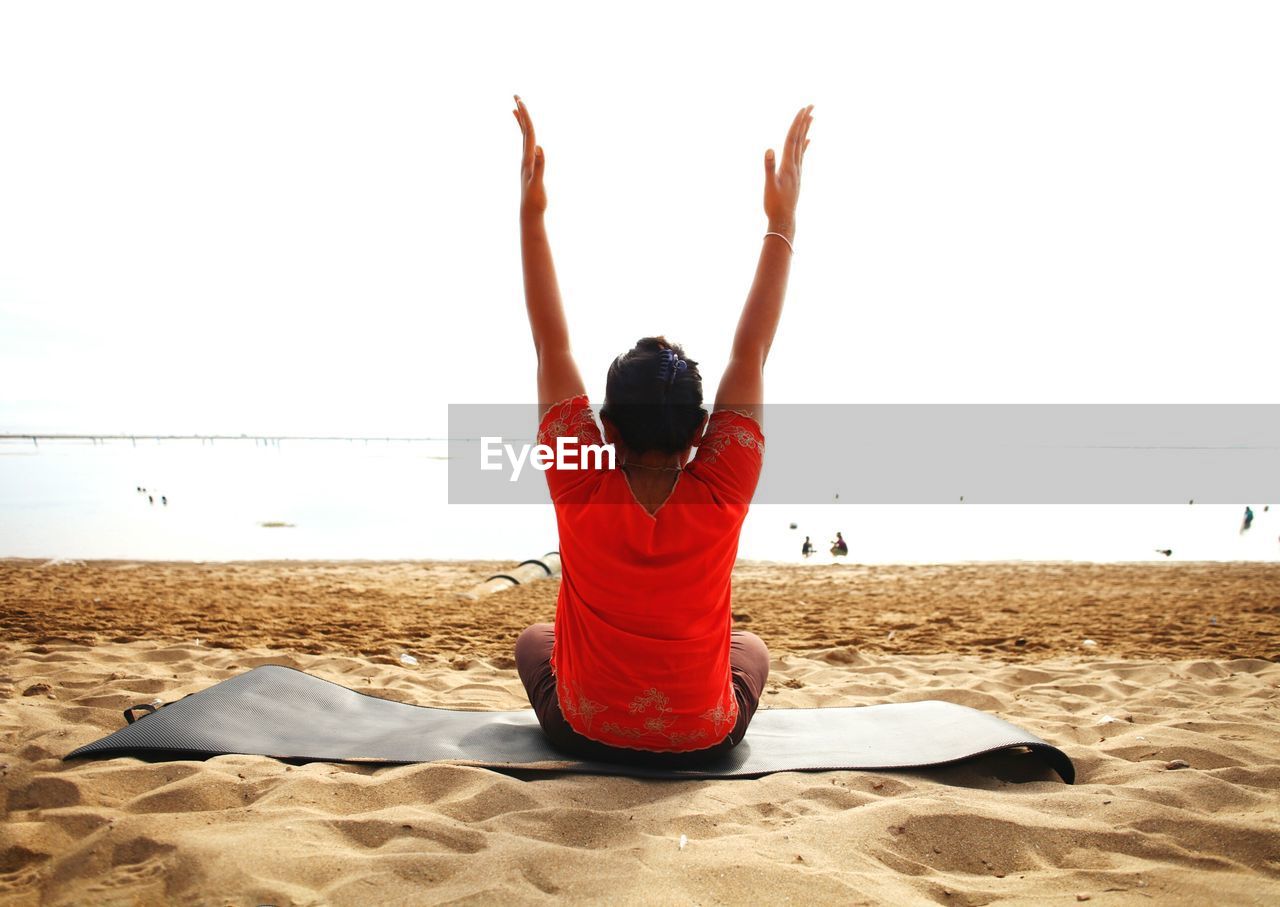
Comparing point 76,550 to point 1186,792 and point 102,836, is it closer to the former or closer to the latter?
point 102,836

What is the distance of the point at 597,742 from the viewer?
248cm

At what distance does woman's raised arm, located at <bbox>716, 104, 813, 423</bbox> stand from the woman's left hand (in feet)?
2.58

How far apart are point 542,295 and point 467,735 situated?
5.91 feet

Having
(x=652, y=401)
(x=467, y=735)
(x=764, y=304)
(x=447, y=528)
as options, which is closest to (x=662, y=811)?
(x=467, y=735)

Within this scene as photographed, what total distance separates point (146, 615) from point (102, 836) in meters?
5.33

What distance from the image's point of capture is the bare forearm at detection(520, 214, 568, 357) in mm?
2297

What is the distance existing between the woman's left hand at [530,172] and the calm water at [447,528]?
459 inches

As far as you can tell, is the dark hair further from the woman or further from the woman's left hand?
the woman's left hand

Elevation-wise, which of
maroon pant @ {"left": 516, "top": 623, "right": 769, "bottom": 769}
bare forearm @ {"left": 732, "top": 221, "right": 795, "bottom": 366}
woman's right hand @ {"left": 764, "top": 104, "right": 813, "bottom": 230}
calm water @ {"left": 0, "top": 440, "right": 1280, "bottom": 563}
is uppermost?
woman's right hand @ {"left": 764, "top": 104, "right": 813, "bottom": 230}

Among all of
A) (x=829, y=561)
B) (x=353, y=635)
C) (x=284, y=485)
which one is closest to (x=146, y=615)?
(x=353, y=635)

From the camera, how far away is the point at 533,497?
23125mm

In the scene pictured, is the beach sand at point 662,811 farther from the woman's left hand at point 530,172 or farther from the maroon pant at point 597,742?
the woman's left hand at point 530,172

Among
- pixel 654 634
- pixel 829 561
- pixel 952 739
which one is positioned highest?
pixel 654 634

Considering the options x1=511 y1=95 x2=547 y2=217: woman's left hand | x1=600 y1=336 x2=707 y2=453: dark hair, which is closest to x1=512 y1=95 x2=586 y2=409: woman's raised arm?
x1=511 y1=95 x2=547 y2=217: woman's left hand
